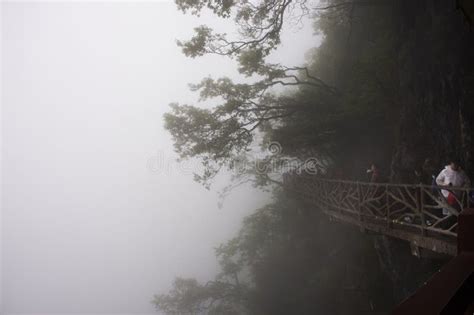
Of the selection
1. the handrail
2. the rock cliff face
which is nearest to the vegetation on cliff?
the rock cliff face

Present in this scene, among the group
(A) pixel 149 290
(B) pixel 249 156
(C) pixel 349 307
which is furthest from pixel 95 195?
(C) pixel 349 307

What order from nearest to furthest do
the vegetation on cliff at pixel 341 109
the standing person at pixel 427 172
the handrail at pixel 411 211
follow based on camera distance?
the handrail at pixel 411 211 < the vegetation on cliff at pixel 341 109 < the standing person at pixel 427 172

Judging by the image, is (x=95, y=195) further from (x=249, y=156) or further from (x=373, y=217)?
(x=373, y=217)

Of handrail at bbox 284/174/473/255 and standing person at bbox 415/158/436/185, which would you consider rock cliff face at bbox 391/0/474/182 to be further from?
handrail at bbox 284/174/473/255

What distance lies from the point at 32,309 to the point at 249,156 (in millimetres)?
100528

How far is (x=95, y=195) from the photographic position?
145 metres

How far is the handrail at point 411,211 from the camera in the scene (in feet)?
17.4

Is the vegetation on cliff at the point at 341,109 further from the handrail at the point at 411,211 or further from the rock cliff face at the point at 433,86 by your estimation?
the handrail at the point at 411,211

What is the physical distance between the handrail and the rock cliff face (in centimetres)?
146

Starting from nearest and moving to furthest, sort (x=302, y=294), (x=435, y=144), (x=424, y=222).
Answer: (x=424, y=222)
(x=435, y=144)
(x=302, y=294)

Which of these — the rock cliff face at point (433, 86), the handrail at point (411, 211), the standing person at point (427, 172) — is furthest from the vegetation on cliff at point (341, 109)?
the handrail at point (411, 211)

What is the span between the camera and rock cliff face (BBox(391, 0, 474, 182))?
7.09 meters

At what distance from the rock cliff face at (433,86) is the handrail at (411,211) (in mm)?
1455

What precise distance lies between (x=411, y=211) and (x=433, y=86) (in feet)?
11.1
